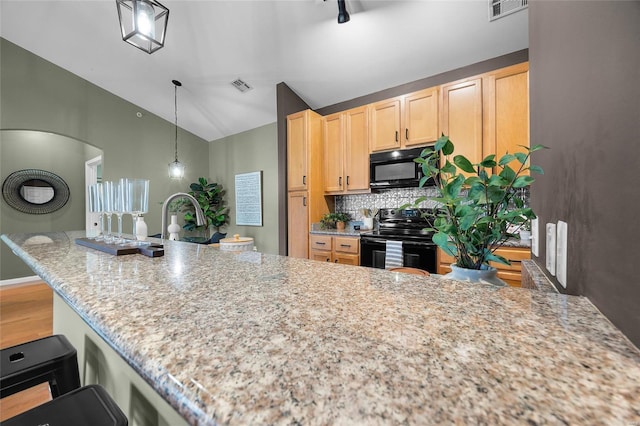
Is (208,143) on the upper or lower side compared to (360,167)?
upper

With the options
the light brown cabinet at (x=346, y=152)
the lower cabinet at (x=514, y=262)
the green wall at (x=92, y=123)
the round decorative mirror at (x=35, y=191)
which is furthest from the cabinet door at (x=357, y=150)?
the round decorative mirror at (x=35, y=191)

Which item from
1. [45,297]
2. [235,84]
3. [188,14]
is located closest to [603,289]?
[188,14]

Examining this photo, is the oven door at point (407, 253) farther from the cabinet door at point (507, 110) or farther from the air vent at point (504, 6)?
the air vent at point (504, 6)

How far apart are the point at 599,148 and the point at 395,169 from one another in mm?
2582

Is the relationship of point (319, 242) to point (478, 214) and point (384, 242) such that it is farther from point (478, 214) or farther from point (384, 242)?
point (478, 214)

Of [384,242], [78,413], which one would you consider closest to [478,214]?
[78,413]

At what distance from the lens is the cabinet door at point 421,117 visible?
9.37ft

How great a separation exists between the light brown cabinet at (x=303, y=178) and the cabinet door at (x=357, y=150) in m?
0.40

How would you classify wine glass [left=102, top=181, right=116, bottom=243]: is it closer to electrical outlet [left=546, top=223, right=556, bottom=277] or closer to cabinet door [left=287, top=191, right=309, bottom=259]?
electrical outlet [left=546, top=223, right=556, bottom=277]

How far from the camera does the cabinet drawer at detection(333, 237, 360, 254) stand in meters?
3.08

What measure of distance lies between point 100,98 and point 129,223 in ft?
7.14

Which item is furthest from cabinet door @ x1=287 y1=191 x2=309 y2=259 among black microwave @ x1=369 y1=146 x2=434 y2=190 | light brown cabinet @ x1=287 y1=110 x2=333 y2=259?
black microwave @ x1=369 y1=146 x2=434 y2=190

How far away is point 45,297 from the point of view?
3.62 m

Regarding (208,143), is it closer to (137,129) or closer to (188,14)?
(137,129)
